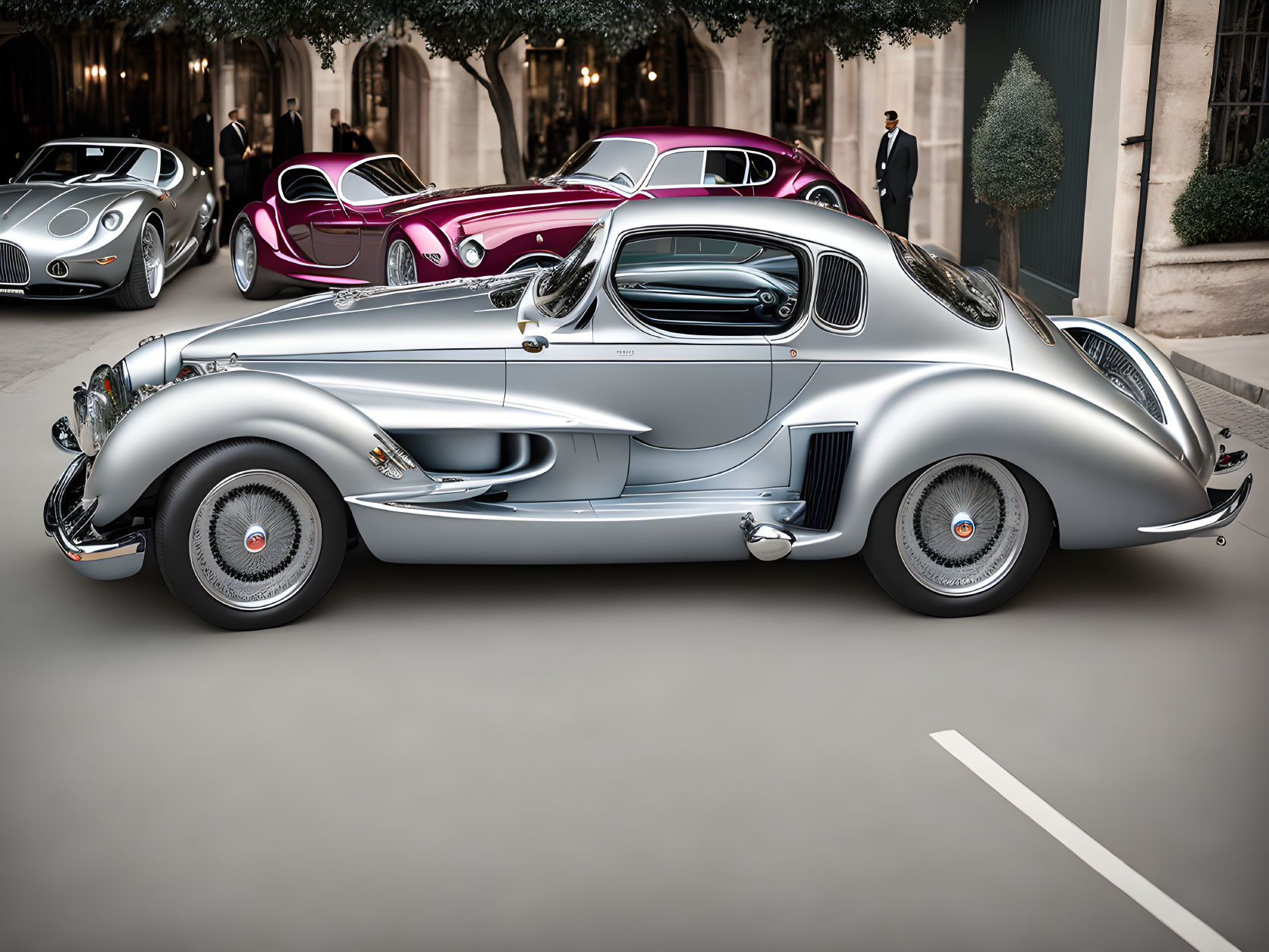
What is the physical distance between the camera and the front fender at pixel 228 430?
4914 millimetres

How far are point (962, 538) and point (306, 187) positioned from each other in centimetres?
948

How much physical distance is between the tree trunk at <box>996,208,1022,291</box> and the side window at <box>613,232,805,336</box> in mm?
9690

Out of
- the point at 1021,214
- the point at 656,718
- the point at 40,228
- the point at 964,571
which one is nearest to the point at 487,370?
the point at 656,718

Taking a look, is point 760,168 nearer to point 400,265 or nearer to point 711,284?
point 400,265

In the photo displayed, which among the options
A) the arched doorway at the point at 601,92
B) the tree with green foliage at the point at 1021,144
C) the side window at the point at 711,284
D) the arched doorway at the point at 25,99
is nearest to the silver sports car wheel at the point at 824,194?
the tree with green foliage at the point at 1021,144

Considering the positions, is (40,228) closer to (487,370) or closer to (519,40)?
(487,370)

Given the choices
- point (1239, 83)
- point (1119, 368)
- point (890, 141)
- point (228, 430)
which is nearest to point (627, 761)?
point (228, 430)

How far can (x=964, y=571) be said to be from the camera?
17.7ft

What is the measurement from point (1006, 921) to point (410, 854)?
4.98 ft

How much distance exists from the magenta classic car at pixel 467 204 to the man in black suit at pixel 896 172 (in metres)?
3.97

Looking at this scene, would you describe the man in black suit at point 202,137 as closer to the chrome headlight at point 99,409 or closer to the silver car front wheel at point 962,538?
the chrome headlight at point 99,409

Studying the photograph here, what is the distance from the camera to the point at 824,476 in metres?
5.32

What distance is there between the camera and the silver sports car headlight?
5.82m

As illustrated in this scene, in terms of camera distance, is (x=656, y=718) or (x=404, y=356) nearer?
(x=656, y=718)
